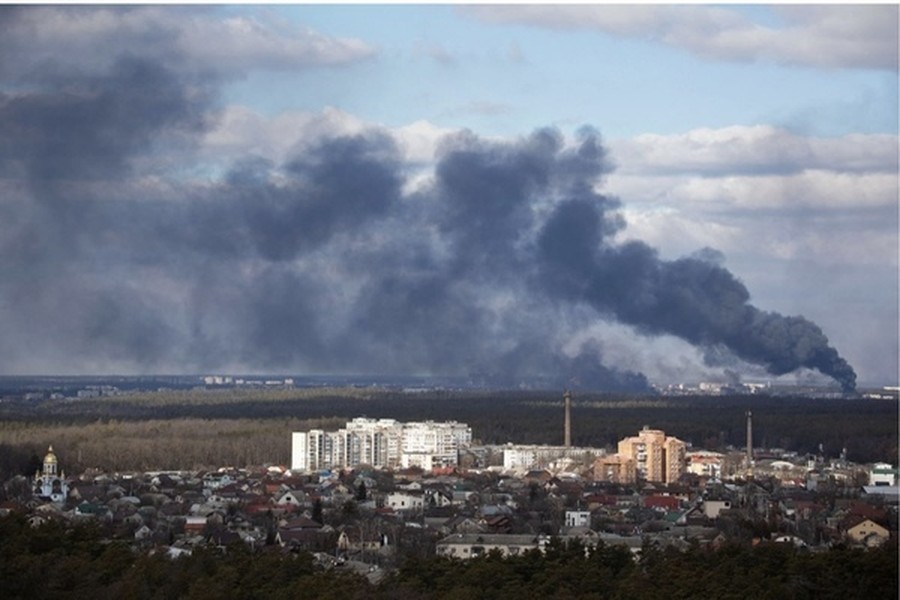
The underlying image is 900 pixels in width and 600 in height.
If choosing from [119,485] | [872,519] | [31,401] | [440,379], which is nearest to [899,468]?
[872,519]

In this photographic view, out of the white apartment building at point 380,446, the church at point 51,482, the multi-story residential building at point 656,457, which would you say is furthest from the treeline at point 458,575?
the white apartment building at point 380,446

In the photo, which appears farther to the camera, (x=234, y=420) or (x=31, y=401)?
(x=31, y=401)

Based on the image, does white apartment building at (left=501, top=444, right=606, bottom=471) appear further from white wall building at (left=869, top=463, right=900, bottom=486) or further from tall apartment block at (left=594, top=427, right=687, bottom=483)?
white wall building at (left=869, top=463, right=900, bottom=486)

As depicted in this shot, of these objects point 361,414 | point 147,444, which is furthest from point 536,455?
point 361,414

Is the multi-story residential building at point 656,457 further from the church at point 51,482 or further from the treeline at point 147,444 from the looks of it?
the church at point 51,482

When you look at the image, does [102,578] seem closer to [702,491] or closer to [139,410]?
[702,491]

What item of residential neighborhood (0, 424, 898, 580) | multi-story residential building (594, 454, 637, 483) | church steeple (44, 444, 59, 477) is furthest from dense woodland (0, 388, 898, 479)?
multi-story residential building (594, 454, 637, 483)

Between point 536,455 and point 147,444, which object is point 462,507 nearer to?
point 536,455
